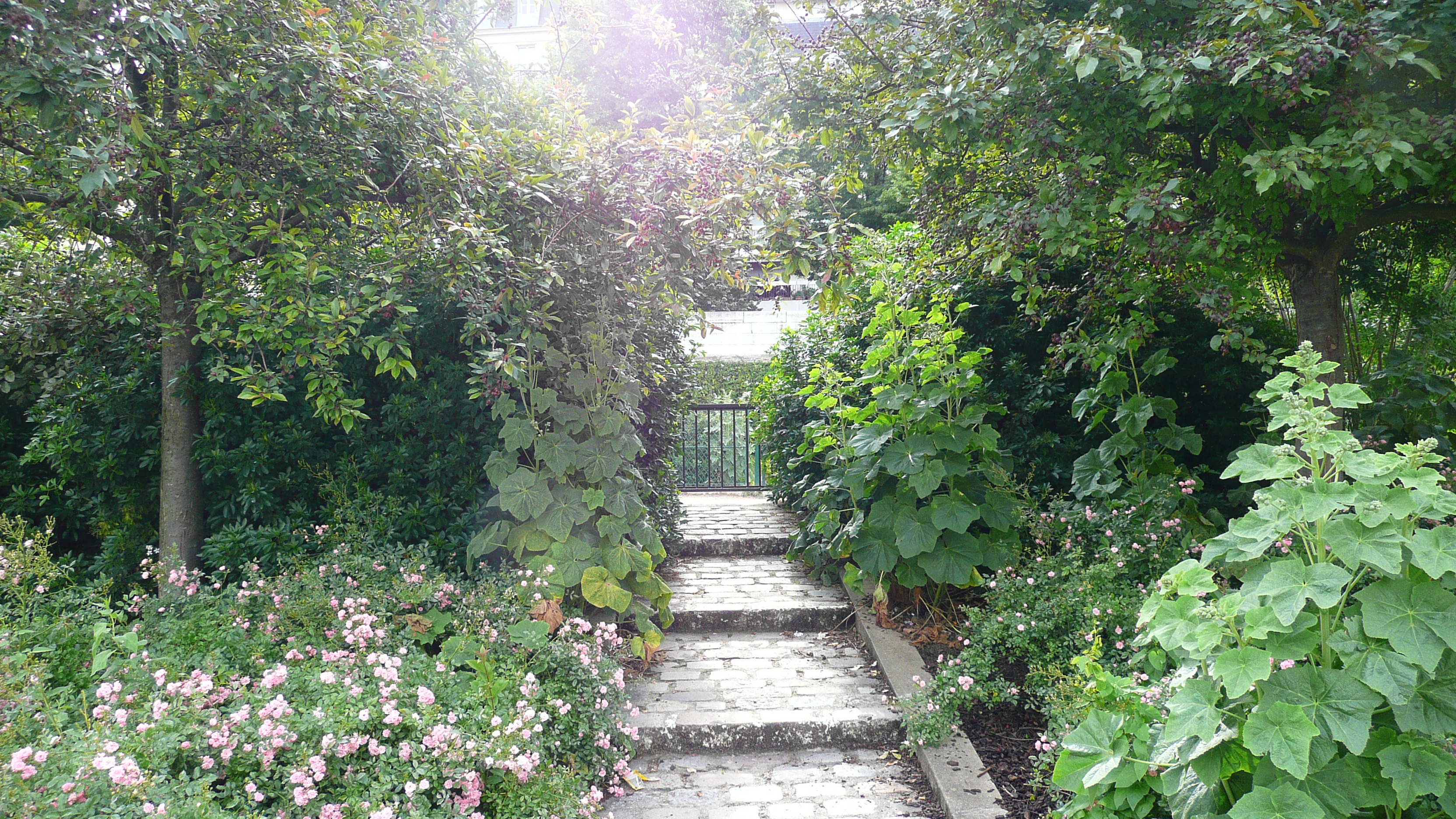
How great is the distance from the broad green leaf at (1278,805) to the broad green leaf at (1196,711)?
160mm

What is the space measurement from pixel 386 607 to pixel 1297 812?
348 cm

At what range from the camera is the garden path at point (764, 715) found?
3.19m

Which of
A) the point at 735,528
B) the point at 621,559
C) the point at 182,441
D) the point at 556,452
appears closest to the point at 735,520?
the point at 735,528

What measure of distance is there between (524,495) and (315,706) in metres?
1.54

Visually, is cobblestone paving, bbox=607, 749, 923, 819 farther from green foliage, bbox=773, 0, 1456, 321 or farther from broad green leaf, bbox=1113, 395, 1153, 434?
green foliage, bbox=773, 0, 1456, 321

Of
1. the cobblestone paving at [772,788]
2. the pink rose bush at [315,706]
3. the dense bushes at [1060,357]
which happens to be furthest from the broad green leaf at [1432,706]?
the pink rose bush at [315,706]

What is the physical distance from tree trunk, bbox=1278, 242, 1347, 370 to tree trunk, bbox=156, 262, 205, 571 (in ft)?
18.6

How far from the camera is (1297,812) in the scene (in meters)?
1.83

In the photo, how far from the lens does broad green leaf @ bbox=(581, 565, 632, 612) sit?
13.1ft

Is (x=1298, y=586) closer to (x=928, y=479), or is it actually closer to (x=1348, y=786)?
(x=1348, y=786)

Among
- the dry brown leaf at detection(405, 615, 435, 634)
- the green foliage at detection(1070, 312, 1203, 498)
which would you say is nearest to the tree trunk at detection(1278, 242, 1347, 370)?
the green foliage at detection(1070, 312, 1203, 498)

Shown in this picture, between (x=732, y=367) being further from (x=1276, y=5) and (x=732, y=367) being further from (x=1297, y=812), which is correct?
(x=1297, y=812)

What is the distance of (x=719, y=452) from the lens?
391 inches

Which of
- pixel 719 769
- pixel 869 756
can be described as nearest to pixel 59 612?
pixel 719 769
